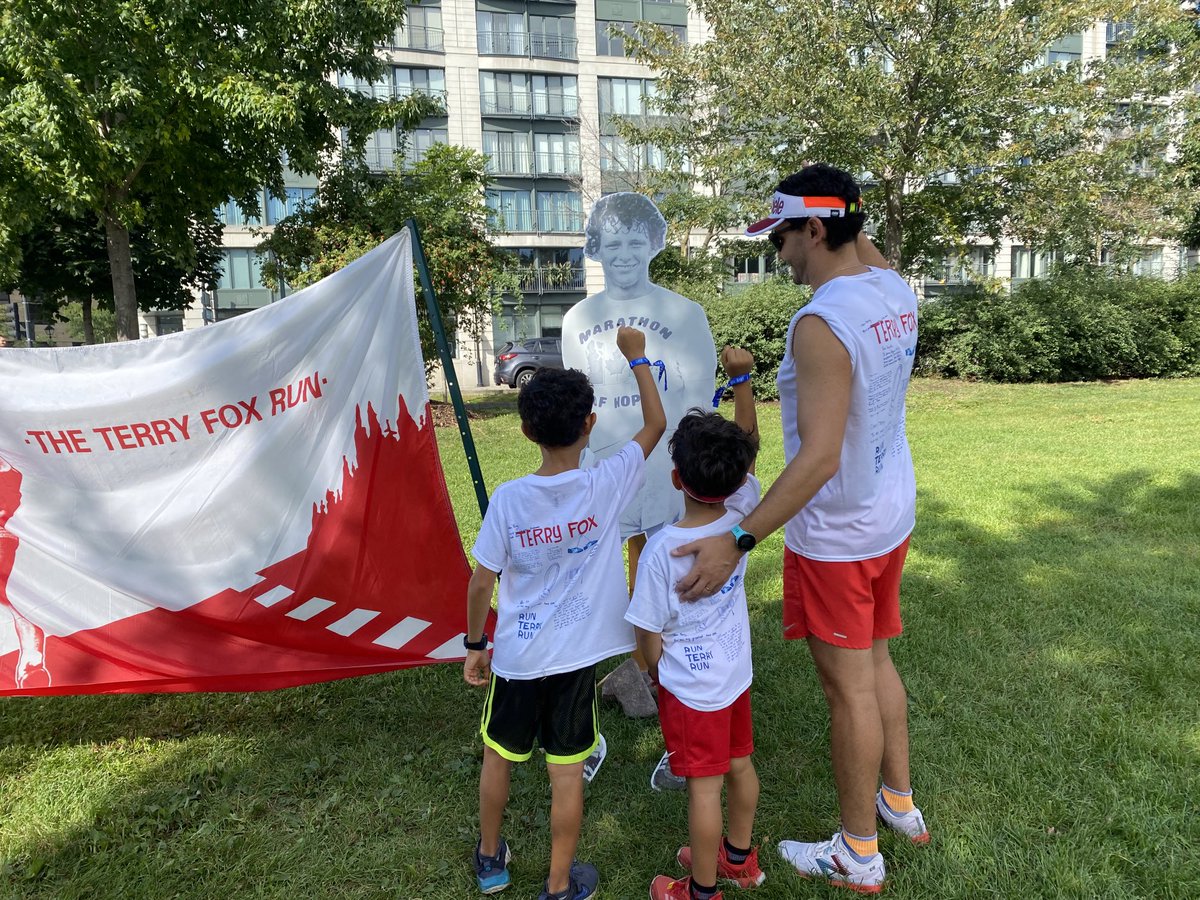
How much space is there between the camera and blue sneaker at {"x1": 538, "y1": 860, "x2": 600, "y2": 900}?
2438mm

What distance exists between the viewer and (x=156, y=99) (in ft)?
30.8

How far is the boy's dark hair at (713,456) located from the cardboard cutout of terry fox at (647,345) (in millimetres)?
1170

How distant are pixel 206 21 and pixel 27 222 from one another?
10.7 feet

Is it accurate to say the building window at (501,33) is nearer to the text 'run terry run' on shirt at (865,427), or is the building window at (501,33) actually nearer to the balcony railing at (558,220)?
the balcony railing at (558,220)

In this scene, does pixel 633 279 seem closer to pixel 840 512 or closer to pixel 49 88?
pixel 840 512

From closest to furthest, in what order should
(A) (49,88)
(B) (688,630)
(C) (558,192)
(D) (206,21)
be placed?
(B) (688,630) → (A) (49,88) → (D) (206,21) → (C) (558,192)

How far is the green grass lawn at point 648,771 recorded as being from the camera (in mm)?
2617

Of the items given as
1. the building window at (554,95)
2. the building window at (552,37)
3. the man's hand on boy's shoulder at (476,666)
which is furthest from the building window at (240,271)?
the man's hand on boy's shoulder at (476,666)

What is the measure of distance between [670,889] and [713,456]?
134 cm

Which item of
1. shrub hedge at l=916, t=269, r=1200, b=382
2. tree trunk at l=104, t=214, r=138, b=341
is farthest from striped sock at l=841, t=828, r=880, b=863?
shrub hedge at l=916, t=269, r=1200, b=382

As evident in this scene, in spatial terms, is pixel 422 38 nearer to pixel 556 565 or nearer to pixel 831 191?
pixel 831 191

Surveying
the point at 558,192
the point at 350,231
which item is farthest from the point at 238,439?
the point at 558,192

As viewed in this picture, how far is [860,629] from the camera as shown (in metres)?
2.36

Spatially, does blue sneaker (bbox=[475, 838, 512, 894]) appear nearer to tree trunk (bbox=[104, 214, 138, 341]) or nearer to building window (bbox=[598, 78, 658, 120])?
tree trunk (bbox=[104, 214, 138, 341])
